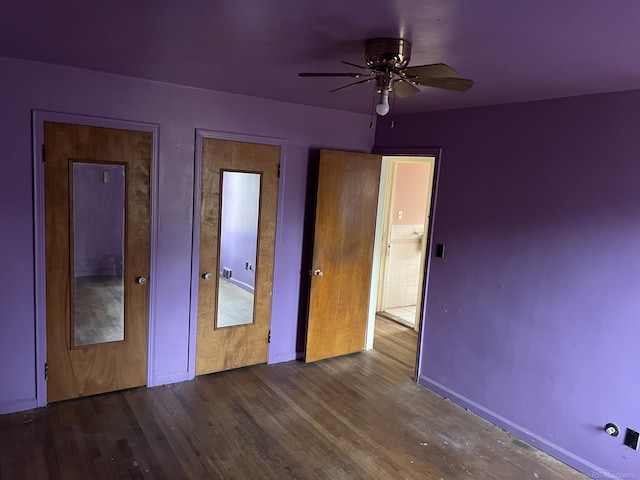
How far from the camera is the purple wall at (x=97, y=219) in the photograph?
3.06 m

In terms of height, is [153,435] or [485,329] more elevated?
[485,329]

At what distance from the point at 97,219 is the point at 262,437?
186 centimetres

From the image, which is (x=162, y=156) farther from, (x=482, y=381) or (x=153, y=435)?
(x=482, y=381)

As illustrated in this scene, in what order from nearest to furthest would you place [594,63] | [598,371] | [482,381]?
[594,63]
[598,371]
[482,381]

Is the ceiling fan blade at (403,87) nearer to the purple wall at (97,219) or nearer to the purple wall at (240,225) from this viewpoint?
the purple wall at (240,225)

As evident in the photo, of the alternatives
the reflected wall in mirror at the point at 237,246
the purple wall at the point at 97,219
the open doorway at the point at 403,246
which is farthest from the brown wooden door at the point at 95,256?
the open doorway at the point at 403,246

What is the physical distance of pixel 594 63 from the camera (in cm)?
213

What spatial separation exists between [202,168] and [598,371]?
303 centimetres

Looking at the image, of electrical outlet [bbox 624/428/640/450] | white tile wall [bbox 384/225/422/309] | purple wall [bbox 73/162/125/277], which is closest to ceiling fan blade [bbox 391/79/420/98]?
purple wall [bbox 73/162/125/277]

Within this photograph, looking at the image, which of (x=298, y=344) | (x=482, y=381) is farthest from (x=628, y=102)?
(x=298, y=344)

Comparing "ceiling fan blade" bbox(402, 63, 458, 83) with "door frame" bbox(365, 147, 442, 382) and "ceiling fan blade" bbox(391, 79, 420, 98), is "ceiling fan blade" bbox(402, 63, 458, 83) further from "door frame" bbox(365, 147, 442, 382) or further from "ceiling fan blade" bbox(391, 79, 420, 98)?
"door frame" bbox(365, 147, 442, 382)

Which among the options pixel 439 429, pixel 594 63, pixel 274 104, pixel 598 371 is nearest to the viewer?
pixel 594 63

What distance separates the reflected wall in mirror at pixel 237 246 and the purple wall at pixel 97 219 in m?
0.77

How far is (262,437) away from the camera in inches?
118
